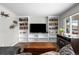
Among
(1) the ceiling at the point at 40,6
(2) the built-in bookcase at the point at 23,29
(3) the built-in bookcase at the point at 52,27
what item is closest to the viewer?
(1) the ceiling at the point at 40,6

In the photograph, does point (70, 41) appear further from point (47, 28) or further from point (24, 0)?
point (47, 28)

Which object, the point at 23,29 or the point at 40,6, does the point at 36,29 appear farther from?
the point at 40,6

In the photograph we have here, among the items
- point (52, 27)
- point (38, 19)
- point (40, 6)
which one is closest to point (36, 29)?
point (38, 19)

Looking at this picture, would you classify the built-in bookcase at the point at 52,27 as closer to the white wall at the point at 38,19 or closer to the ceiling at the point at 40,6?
the white wall at the point at 38,19

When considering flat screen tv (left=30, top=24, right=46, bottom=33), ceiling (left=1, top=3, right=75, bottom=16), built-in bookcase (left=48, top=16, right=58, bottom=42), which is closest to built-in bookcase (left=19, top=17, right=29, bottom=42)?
flat screen tv (left=30, top=24, right=46, bottom=33)

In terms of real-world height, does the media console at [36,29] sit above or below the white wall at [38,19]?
below

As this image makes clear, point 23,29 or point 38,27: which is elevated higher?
Answer: point 38,27

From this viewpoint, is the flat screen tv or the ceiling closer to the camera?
the ceiling

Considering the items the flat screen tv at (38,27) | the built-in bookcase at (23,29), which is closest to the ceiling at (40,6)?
the flat screen tv at (38,27)

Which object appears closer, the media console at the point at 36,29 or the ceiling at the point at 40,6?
the ceiling at the point at 40,6

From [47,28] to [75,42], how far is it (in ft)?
17.2

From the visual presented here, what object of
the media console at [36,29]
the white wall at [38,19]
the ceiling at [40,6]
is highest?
the ceiling at [40,6]

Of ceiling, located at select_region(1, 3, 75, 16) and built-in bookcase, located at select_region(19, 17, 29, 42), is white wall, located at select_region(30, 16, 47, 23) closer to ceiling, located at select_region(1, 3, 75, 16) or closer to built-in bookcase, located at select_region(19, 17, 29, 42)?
built-in bookcase, located at select_region(19, 17, 29, 42)
